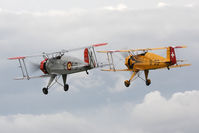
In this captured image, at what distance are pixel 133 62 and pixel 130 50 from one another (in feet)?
4.13

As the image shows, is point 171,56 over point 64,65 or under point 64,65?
under

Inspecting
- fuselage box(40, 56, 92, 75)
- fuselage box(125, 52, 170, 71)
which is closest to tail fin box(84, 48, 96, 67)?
fuselage box(40, 56, 92, 75)

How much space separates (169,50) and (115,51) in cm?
612

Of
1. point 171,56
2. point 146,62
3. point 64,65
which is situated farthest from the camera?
point 146,62

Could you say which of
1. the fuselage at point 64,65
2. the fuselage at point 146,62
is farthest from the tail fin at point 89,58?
the fuselage at point 146,62

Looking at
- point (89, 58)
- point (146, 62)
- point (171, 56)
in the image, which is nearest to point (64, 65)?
point (89, 58)

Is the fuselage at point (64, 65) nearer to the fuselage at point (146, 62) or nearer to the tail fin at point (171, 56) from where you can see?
the fuselage at point (146, 62)

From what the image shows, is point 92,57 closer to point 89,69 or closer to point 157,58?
point 89,69

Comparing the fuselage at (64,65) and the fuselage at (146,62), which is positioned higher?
the fuselage at (64,65)

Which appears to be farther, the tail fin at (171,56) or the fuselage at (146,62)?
the fuselage at (146,62)

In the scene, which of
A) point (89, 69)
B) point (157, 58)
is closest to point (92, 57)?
point (89, 69)

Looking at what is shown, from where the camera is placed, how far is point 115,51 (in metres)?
72.1

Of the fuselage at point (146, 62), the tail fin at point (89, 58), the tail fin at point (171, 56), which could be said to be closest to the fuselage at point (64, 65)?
the tail fin at point (89, 58)

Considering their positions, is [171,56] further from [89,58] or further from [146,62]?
[89,58]
